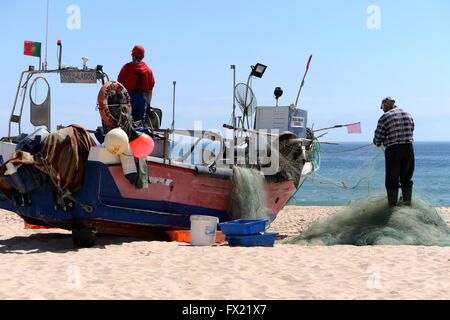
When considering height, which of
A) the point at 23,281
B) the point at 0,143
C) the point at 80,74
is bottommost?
the point at 23,281

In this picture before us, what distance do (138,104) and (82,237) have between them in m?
2.14

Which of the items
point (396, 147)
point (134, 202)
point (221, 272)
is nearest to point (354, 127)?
point (396, 147)

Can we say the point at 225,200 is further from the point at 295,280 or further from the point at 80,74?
the point at 295,280

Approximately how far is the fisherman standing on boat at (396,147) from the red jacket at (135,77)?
136 inches

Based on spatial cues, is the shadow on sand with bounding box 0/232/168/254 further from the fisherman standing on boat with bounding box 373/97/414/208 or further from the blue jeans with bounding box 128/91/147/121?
the fisherman standing on boat with bounding box 373/97/414/208

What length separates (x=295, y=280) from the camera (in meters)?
6.25

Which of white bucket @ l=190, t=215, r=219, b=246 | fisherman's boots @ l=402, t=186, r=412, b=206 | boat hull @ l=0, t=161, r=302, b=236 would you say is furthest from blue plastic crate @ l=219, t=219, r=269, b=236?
fisherman's boots @ l=402, t=186, r=412, b=206

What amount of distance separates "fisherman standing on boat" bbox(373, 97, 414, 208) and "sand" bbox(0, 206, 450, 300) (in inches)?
58.4

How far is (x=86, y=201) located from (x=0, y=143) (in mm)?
1741

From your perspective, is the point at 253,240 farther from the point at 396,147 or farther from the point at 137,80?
the point at 137,80

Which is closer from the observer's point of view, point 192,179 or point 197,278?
point 197,278

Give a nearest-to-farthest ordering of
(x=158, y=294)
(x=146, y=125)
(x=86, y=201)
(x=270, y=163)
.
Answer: (x=158, y=294) < (x=86, y=201) < (x=146, y=125) < (x=270, y=163)

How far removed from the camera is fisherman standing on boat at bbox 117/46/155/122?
9477 mm
